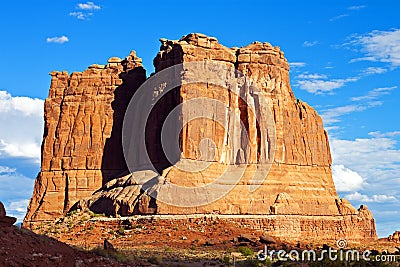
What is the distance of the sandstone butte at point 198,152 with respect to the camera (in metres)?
77.8

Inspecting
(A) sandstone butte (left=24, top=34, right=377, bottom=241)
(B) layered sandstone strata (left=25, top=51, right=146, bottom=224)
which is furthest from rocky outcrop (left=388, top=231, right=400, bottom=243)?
(B) layered sandstone strata (left=25, top=51, right=146, bottom=224)

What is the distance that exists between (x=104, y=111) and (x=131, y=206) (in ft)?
84.8

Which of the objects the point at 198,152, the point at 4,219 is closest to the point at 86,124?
the point at 198,152

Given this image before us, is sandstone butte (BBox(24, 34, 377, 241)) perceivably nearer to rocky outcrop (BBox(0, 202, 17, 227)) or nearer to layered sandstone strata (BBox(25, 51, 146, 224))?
layered sandstone strata (BBox(25, 51, 146, 224))

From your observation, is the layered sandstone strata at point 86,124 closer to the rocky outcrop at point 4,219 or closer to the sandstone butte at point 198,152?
the sandstone butte at point 198,152

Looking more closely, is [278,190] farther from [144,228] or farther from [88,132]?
[88,132]

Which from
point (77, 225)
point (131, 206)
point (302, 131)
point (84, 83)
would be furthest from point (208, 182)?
point (84, 83)

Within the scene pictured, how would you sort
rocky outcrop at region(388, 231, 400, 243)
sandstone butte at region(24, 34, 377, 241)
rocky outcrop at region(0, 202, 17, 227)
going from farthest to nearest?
rocky outcrop at region(388, 231, 400, 243)
sandstone butte at region(24, 34, 377, 241)
rocky outcrop at region(0, 202, 17, 227)

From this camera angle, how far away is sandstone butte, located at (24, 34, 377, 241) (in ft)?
255

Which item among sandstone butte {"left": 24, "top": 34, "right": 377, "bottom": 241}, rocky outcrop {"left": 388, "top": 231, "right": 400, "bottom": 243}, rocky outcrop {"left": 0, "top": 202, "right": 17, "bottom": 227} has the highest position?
sandstone butte {"left": 24, "top": 34, "right": 377, "bottom": 241}

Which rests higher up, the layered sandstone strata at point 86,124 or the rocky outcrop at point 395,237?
the layered sandstone strata at point 86,124

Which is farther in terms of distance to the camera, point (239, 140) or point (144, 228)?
point (239, 140)

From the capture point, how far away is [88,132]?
315ft

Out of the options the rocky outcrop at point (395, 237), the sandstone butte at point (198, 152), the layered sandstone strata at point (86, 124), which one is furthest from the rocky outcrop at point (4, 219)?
the rocky outcrop at point (395, 237)
